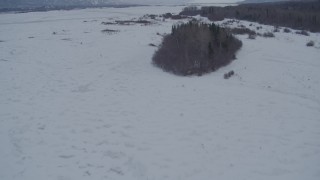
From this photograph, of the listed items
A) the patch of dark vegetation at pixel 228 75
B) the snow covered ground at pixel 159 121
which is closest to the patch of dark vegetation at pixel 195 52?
the snow covered ground at pixel 159 121

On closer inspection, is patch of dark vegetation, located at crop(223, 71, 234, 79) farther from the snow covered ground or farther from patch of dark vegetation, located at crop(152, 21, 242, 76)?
patch of dark vegetation, located at crop(152, 21, 242, 76)

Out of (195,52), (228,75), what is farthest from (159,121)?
(195,52)

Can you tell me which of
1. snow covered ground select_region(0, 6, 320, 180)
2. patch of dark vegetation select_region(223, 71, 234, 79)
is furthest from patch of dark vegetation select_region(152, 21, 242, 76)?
patch of dark vegetation select_region(223, 71, 234, 79)

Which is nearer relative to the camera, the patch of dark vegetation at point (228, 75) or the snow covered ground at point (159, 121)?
the snow covered ground at point (159, 121)

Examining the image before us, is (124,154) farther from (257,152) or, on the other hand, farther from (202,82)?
(202,82)

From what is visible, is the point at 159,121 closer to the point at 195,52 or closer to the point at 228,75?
the point at 228,75

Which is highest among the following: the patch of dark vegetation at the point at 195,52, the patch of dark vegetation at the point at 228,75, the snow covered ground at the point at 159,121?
the patch of dark vegetation at the point at 195,52

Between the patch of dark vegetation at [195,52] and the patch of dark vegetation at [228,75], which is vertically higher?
the patch of dark vegetation at [195,52]

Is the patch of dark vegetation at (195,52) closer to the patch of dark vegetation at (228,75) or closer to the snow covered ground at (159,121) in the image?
the snow covered ground at (159,121)
